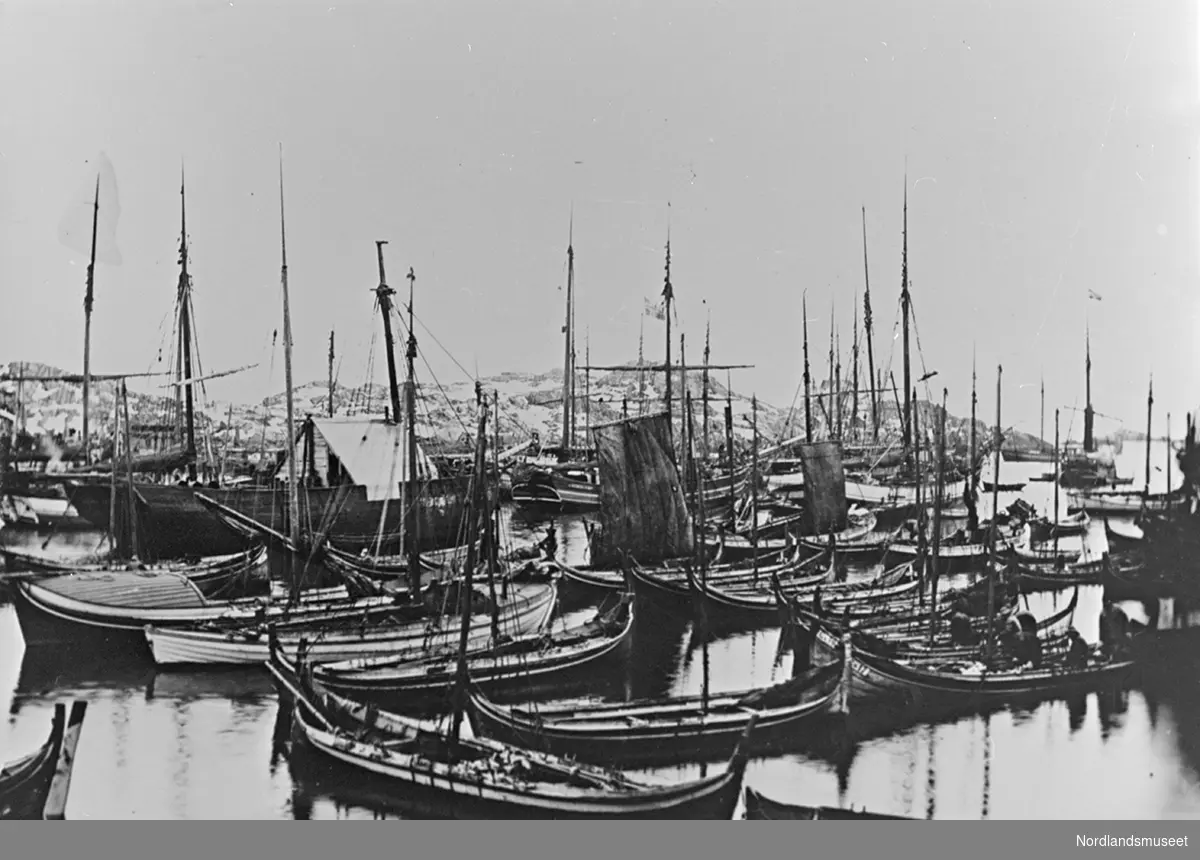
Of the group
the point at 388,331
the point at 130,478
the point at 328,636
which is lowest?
the point at 328,636

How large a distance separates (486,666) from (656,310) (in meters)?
4.42

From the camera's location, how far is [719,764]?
312 inches

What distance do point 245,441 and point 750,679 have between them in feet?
28.6

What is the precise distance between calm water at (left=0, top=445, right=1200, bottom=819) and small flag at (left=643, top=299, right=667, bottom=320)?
4.01 meters

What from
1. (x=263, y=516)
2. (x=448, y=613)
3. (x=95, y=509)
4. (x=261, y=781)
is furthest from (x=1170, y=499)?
(x=95, y=509)

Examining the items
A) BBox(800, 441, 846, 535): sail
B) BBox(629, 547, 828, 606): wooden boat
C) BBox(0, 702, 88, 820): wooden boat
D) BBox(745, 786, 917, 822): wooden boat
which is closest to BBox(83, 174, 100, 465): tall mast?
BBox(0, 702, 88, 820): wooden boat

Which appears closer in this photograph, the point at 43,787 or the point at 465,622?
the point at 43,787

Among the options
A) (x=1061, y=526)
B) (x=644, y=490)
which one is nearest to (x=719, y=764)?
(x=644, y=490)

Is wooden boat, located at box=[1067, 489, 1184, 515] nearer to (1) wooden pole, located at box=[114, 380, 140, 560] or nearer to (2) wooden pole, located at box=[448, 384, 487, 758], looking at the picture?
(2) wooden pole, located at box=[448, 384, 487, 758]

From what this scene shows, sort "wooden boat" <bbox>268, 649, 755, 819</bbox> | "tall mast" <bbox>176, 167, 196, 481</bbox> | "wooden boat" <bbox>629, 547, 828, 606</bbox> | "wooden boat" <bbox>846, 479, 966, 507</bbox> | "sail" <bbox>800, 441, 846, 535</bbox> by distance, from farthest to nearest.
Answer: "wooden boat" <bbox>846, 479, 966, 507</bbox> < "sail" <bbox>800, 441, 846, 535</bbox> < "wooden boat" <bbox>629, 547, 828, 606</bbox> < "tall mast" <bbox>176, 167, 196, 481</bbox> < "wooden boat" <bbox>268, 649, 755, 819</bbox>

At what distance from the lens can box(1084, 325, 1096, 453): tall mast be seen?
10008 millimetres

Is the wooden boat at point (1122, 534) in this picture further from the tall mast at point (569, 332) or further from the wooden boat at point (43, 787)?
the wooden boat at point (43, 787)

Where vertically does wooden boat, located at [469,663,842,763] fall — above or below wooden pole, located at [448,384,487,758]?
below

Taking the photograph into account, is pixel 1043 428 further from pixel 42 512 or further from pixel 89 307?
pixel 42 512
